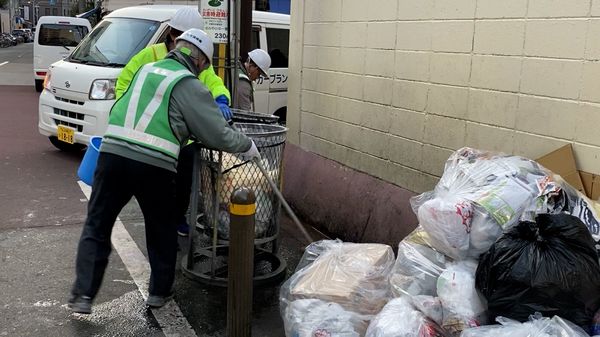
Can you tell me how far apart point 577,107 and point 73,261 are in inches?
145

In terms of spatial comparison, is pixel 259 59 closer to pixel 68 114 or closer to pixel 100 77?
pixel 100 77

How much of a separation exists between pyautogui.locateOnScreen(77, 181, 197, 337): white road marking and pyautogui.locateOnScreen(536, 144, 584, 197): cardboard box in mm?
2320

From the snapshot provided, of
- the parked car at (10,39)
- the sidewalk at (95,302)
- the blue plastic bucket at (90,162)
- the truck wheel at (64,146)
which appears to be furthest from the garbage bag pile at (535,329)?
the parked car at (10,39)

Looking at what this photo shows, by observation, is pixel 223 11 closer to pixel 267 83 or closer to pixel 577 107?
pixel 267 83

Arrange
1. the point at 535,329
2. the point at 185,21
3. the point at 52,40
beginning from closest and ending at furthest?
1. the point at 535,329
2. the point at 185,21
3. the point at 52,40

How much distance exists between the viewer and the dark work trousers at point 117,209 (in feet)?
11.5

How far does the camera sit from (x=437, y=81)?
434cm

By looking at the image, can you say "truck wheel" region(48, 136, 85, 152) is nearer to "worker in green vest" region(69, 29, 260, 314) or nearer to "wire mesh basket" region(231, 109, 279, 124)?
"wire mesh basket" region(231, 109, 279, 124)

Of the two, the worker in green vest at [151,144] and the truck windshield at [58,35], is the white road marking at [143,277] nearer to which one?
the worker in green vest at [151,144]

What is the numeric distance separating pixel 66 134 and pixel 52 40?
1012 cm

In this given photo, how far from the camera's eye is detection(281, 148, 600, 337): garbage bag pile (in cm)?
255

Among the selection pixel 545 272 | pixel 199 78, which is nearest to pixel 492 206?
pixel 545 272

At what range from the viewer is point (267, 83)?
27.3ft

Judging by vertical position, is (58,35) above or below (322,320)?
above
